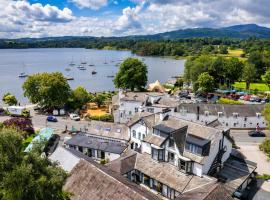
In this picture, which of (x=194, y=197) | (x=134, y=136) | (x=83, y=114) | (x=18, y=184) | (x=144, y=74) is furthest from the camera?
(x=144, y=74)

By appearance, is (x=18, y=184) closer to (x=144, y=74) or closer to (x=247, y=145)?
(x=247, y=145)

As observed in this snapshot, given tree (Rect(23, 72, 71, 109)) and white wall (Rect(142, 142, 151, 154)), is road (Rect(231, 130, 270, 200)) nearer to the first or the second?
white wall (Rect(142, 142, 151, 154))

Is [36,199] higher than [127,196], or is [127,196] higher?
[36,199]

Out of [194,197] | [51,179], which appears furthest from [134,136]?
[51,179]

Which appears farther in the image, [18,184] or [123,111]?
[123,111]

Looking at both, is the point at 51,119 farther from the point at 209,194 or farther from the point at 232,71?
the point at 232,71

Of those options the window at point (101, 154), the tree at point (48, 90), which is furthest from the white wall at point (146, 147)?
the tree at point (48, 90)

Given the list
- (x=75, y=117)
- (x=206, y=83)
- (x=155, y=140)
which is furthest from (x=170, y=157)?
(x=206, y=83)
